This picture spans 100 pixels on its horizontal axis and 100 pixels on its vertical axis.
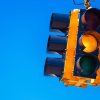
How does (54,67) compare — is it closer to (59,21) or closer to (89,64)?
(89,64)

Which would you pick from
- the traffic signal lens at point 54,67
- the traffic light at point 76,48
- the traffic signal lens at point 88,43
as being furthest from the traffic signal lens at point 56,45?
the traffic signal lens at point 88,43

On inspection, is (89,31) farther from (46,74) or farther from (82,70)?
(46,74)

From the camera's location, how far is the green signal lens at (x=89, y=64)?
3.17 meters

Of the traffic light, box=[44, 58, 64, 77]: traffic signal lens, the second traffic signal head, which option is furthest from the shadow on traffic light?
the second traffic signal head

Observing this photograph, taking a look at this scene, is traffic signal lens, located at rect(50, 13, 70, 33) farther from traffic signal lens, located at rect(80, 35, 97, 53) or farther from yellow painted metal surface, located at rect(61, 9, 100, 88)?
traffic signal lens, located at rect(80, 35, 97, 53)

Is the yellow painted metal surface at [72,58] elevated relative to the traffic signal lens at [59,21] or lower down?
lower down

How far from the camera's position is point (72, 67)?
10.3ft

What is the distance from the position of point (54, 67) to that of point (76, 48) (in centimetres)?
37

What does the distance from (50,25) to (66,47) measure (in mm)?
394

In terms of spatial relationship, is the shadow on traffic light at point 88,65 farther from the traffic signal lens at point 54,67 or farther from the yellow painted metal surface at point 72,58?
the traffic signal lens at point 54,67

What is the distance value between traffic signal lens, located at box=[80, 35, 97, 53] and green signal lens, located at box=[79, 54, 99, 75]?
0.09 m

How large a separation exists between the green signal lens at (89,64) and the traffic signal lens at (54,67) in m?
0.27

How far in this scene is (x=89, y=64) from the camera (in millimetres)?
3236

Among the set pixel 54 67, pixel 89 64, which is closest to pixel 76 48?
pixel 89 64
